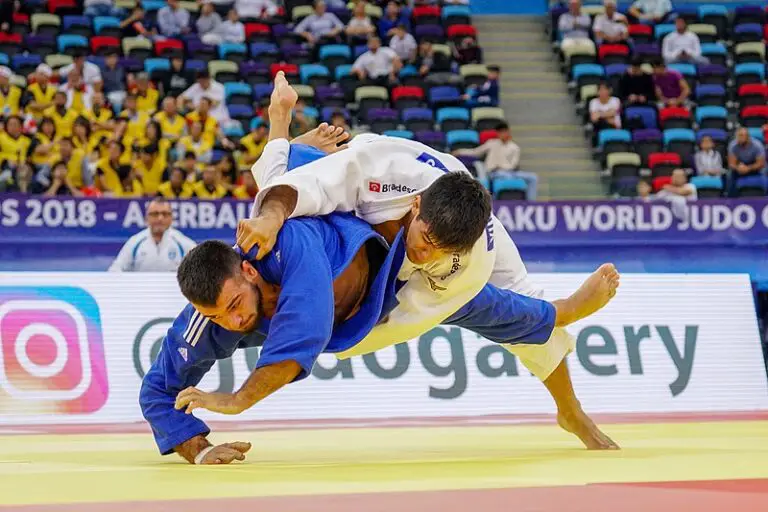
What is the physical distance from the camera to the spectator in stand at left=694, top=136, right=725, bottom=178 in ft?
41.2

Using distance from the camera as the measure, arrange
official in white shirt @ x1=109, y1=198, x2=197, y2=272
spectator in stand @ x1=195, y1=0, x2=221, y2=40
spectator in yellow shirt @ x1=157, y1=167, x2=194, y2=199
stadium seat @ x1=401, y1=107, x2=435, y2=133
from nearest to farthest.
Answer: official in white shirt @ x1=109, y1=198, x2=197, y2=272
spectator in yellow shirt @ x1=157, y1=167, x2=194, y2=199
stadium seat @ x1=401, y1=107, x2=435, y2=133
spectator in stand @ x1=195, y1=0, x2=221, y2=40

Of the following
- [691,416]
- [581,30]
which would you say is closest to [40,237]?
[691,416]

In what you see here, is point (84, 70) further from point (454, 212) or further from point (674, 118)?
point (454, 212)

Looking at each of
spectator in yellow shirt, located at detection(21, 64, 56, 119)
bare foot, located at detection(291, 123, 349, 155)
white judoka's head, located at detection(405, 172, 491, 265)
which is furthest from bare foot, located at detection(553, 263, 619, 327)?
spectator in yellow shirt, located at detection(21, 64, 56, 119)

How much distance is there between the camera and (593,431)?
424cm

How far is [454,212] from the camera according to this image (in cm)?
329

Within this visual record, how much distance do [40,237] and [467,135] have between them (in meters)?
5.31

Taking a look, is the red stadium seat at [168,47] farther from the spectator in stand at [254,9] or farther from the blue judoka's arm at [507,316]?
the blue judoka's arm at [507,316]

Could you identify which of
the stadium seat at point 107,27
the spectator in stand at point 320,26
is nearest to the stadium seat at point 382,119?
the spectator in stand at point 320,26

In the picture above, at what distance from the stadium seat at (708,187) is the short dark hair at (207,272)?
9512 millimetres

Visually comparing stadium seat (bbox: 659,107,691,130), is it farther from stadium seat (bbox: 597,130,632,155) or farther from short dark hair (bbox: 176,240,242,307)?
short dark hair (bbox: 176,240,242,307)

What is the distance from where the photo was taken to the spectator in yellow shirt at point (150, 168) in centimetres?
1080

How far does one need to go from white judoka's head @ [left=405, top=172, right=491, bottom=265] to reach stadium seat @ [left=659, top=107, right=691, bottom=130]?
418 inches

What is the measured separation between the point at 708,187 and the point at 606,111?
1989 mm
